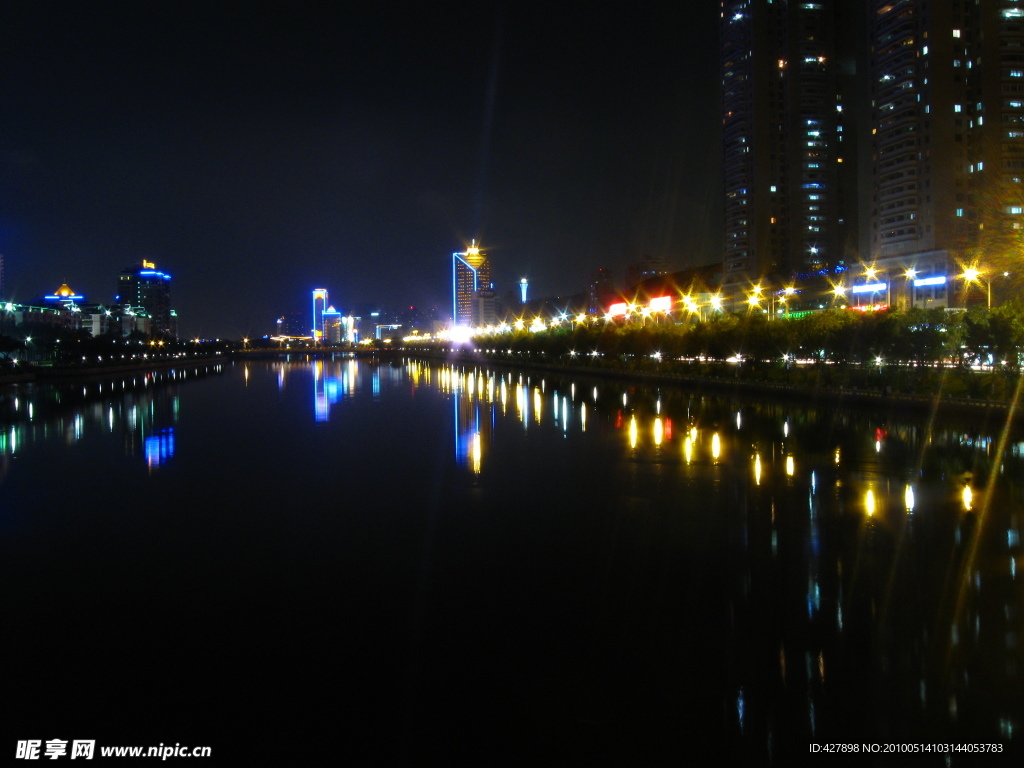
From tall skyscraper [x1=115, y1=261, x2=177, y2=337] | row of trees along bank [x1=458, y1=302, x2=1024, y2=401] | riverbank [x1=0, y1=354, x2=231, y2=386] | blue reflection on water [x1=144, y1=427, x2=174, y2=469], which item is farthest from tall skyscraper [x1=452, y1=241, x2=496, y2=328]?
blue reflection on water [x1=144, y1=427, x2=174, y2=469]

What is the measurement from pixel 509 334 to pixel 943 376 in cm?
6852

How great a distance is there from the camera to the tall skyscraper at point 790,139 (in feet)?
293

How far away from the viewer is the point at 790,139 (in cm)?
8944

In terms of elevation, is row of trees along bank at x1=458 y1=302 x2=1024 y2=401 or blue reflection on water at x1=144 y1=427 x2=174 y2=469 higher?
row of trees along bank at x1=458 y1=302 x2=1024 y2=401

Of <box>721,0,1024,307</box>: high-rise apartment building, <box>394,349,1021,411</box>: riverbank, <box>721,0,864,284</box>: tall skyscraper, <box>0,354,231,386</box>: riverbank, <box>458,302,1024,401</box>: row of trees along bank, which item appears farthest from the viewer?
<box>721,0,864,284</box>: tall skyscraper

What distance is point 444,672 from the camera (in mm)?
5414

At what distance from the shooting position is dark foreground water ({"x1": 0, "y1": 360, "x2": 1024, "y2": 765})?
470cm

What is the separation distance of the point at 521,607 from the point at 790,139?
91.8 metres

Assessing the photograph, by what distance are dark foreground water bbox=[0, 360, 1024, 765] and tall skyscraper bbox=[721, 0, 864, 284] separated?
258 feet

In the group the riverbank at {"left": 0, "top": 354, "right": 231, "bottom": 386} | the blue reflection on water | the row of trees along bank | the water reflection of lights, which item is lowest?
the blue reflection on water

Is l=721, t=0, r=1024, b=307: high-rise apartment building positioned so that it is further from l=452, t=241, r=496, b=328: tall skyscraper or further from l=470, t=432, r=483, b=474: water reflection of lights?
l=452, t=241, r=496, b=328: tall skyscraper

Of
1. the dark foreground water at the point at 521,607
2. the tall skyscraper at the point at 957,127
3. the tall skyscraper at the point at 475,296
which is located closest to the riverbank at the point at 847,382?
the dark foreground water at the point at 521,607

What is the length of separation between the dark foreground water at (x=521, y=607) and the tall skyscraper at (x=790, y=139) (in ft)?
258

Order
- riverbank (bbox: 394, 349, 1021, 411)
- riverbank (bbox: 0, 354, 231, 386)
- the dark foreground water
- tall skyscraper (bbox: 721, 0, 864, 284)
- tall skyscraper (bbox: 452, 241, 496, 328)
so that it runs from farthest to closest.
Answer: tall skyscraper (bbox: 452, 241, 496, 328)
tall skyscraper (bbox: 721, 0, 864, 284)
riverbank (bbox: 0, 354, 231, 386)
riverbank (bbox: 394, 349, 1021, 411)
the dark foreground water
